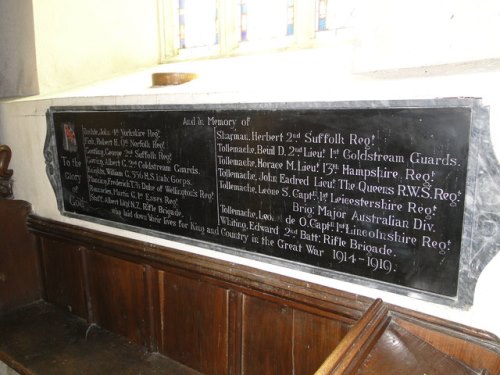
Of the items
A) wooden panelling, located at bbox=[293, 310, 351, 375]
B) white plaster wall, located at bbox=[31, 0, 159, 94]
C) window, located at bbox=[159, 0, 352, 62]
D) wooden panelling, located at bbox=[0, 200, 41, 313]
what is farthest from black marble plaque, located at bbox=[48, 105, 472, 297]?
window, located at bbox=[159, 0, 352, 62]

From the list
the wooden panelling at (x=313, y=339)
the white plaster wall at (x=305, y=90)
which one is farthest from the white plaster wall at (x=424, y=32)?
the wooden panelling at (x=313, y=339)

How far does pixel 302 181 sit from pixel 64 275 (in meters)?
1.90

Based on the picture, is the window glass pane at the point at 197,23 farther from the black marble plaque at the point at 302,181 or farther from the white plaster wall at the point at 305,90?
the black marble plaque at the point at 302,181

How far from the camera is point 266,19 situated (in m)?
2.62

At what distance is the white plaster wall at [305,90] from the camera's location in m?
1.33

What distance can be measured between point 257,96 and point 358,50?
44cm

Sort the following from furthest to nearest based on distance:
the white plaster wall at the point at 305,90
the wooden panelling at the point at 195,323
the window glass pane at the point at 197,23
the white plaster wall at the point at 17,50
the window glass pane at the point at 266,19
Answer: the window glass pane at the point at 197,23
the white plaster wall at the point at 17,50
the window glass pane at the point at 266,19
the wooden panelling at the point at 195,323
the white plaster wall at the point at 305,90

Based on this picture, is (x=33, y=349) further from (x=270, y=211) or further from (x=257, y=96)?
(x=257, y=96)

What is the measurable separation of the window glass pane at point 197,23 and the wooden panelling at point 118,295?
1642 millimetres

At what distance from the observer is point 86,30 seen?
292cm

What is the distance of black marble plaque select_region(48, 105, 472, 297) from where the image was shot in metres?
1.38

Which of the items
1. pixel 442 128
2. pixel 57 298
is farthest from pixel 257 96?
pixel 57 298

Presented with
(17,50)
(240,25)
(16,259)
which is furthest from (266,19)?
(16,259)

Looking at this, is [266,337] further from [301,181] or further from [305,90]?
[305,90]
